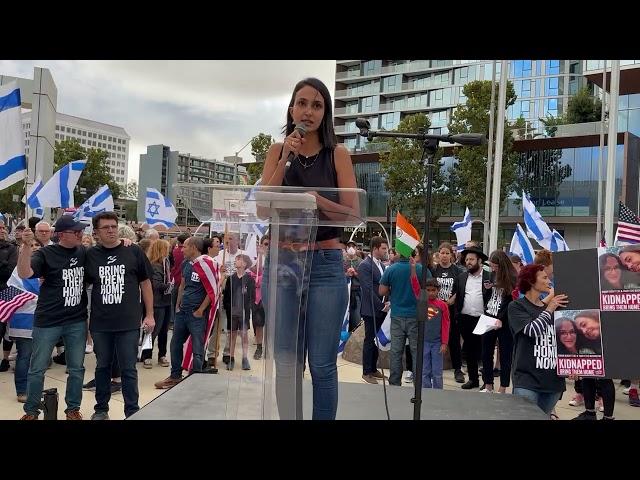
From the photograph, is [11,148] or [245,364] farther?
Result: [11,148]

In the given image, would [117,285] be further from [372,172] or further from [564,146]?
[372,172]

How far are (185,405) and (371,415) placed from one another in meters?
1.39

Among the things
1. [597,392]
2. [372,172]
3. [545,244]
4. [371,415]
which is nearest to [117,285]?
[371,415]

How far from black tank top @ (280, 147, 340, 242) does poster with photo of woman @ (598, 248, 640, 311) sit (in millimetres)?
3092

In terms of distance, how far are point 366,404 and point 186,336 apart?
2980 millimetres

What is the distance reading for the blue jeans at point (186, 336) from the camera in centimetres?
637

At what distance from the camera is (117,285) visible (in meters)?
4.77

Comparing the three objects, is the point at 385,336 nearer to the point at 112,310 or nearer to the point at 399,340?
the point at 399,340

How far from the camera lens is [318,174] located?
2.45 m

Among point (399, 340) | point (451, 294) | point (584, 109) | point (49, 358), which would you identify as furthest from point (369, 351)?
point (584, 109)

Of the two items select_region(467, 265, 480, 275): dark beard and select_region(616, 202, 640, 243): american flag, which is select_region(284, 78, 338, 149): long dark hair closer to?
select_region(616, 202, 640, 243): american flag

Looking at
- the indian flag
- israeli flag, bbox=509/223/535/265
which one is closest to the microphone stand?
the indian flag

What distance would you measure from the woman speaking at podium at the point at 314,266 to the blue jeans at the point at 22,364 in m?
4.28

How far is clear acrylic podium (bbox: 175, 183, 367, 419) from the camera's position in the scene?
2195mm
